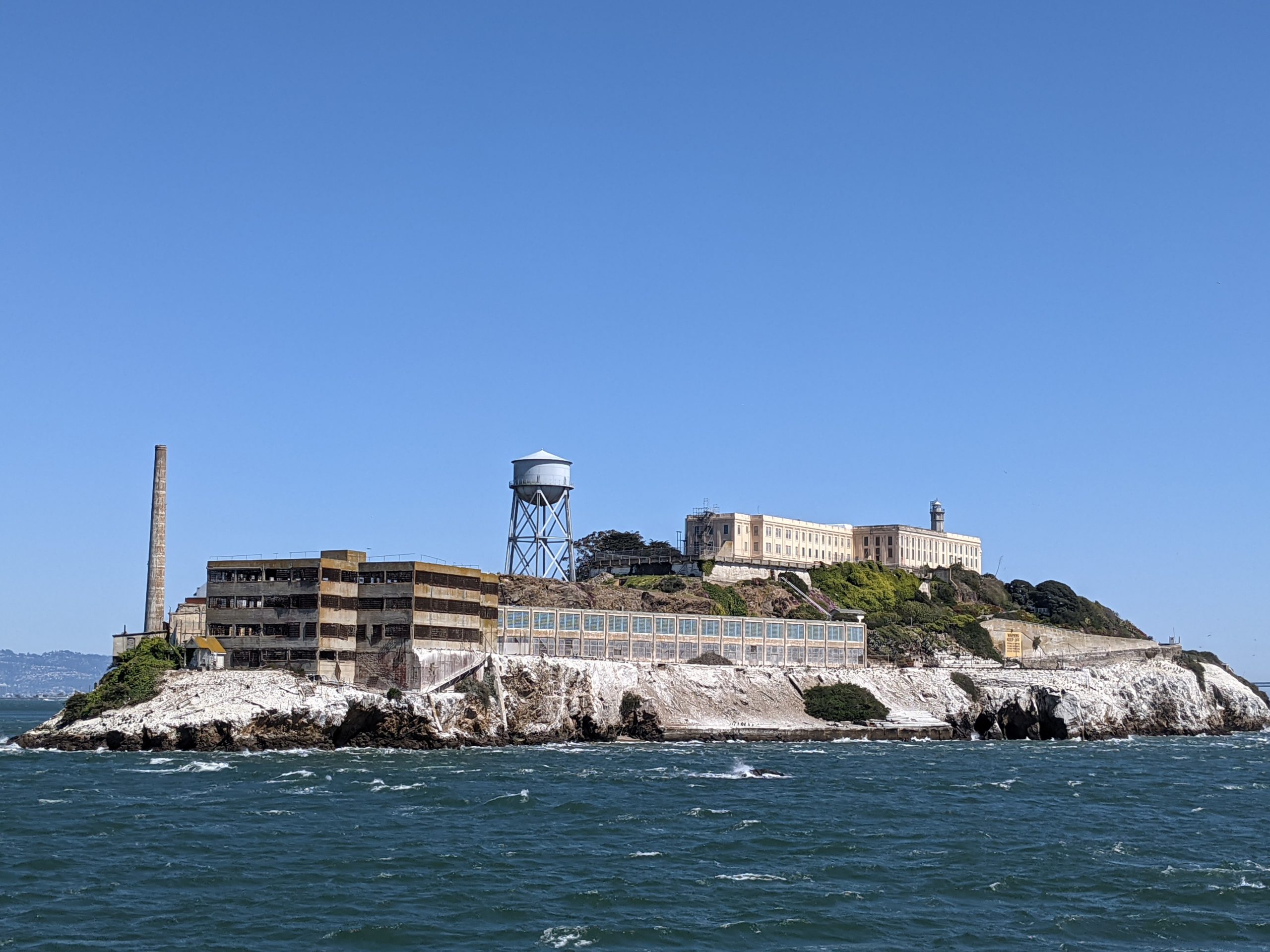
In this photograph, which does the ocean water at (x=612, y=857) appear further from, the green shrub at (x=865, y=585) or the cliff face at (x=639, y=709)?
the green shrub at (x=865, y=585)

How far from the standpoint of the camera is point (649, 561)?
17888 centimetres

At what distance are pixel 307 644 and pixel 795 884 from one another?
62.2m

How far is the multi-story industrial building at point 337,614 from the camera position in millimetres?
104812

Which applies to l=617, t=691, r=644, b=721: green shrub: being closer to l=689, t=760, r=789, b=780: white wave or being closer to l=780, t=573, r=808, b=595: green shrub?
l=689, t=760, r=789, b=780: white wave

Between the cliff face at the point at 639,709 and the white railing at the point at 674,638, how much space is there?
21.6 ft

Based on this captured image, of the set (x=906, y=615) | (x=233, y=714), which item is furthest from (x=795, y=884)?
Result: (x=906, y=615)

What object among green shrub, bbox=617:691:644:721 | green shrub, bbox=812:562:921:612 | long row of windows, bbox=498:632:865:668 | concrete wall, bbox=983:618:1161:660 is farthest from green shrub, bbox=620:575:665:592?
green shrub, bbox=617:691:644:721

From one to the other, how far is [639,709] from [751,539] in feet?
246

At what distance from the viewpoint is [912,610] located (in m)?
→ 174

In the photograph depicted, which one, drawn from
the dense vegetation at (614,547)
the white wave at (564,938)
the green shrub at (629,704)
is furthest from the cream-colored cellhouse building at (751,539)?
the white wave at (564,938)

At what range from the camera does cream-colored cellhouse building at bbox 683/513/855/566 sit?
184000 millimetres

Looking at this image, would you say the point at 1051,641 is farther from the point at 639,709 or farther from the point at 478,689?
the point at 478,689

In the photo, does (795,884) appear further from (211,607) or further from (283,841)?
(211,607)

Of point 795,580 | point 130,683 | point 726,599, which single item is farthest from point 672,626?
point 795,580
